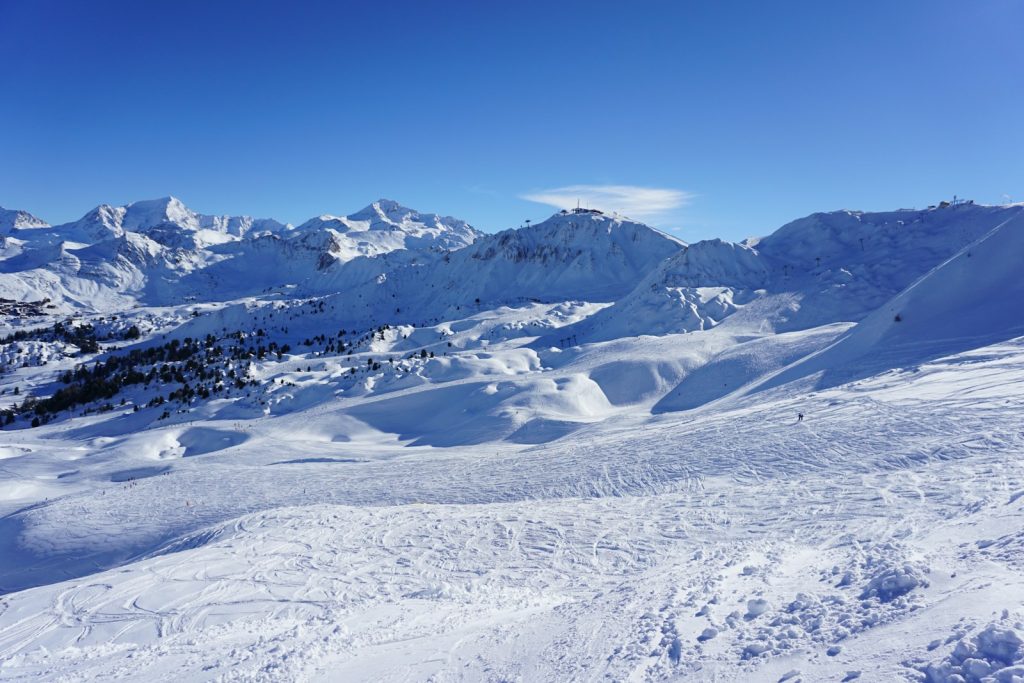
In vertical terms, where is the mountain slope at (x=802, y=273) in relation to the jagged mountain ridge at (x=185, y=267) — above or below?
below

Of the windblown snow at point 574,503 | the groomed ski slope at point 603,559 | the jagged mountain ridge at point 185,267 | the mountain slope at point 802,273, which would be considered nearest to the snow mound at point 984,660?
the windblown snow at point 574,503

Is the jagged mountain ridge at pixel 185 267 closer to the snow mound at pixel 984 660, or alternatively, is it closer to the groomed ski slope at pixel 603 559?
the groomed ski slope at pixel 603 559

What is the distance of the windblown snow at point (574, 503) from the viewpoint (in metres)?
7.35

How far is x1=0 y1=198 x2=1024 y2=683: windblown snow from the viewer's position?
24.1 feet

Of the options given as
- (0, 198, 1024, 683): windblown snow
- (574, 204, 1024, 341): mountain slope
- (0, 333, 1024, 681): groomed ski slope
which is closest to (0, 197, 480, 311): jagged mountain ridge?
(574, 204, 1024, 341): mountain slope

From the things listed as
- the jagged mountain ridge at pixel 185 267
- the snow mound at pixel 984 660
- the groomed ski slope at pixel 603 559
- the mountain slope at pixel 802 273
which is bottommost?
the groomed ski slope at pixel 603 559

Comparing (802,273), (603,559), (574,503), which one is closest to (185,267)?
(802,273)

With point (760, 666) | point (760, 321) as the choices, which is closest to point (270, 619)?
point (760, 666)

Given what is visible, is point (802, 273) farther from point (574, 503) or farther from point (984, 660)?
point (984, 660)

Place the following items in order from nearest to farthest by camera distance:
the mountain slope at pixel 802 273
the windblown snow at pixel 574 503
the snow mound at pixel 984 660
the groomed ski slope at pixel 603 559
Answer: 1. the snow mound at pixel 984 660
2. the groomed ski slope at pixel 603 559
3. the windblown snow at pixel 574 503
4. the mountain slope at pixel 802 273

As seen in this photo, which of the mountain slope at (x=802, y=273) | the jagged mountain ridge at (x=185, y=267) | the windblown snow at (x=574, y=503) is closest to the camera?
the windblown snow at (x=574, y=503)

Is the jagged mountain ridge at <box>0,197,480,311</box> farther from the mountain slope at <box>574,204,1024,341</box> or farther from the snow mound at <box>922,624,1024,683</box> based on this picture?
the snow mound at <box>922,624,1024,683</box>

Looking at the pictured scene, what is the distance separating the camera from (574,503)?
53.6 ft

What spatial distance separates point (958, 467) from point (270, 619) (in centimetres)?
1595
